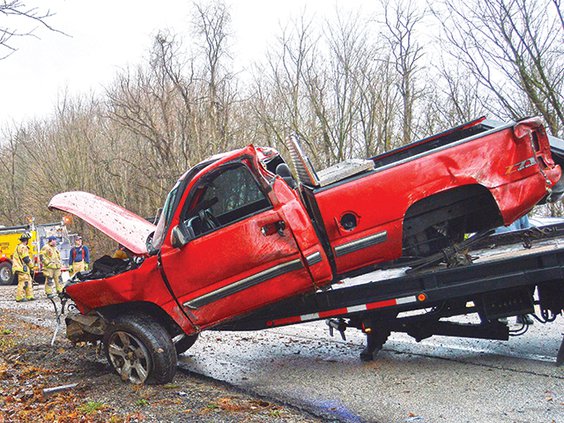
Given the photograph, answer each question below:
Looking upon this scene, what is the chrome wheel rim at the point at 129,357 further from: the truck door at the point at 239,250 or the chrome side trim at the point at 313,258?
the chrome side trim at the point at 313,258

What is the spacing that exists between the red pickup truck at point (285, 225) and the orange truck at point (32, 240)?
17.9m

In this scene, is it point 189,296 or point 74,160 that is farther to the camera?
point 74,160

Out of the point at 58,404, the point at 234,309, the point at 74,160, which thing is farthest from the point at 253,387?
the point at 74,160

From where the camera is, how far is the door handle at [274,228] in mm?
4672

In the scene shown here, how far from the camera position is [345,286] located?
17.4ft

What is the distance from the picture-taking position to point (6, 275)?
22.3 meters

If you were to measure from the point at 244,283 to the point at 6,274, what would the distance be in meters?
21.1

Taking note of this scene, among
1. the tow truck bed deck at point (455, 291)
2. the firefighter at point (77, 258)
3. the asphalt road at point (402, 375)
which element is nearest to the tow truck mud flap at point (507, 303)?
the tow truck bed deck at point (455, 291)

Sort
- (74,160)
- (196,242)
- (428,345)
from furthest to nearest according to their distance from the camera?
(74,160)
(428,345)
(196,242)

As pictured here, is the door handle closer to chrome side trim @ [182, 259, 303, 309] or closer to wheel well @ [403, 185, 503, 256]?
chrome side trim @ [182, 259, 303, 309]

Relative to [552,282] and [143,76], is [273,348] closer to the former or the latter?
[552,282]

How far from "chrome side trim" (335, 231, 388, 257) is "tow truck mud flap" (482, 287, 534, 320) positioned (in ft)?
3.78

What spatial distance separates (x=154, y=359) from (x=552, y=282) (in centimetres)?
387

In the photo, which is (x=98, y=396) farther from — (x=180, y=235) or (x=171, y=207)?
(x=171, y=207)
